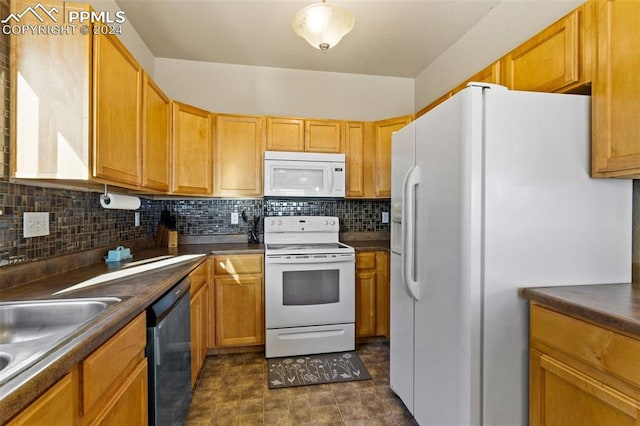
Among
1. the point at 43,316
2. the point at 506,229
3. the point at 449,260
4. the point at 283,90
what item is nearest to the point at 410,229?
the point at 449,260

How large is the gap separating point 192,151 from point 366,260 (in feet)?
5.90

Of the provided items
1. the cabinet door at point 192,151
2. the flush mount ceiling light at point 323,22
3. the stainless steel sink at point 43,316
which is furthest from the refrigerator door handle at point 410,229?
the cabinet door at point 192,151

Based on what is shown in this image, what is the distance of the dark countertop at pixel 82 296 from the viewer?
599 millimetres

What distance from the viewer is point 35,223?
4.58 feet

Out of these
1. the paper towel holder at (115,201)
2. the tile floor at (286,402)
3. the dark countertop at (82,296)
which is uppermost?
the paper towel holder at (115,201)

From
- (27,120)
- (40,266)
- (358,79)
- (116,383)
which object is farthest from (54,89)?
(358,79)

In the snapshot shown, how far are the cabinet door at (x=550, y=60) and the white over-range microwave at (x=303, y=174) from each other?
1504 millimetres

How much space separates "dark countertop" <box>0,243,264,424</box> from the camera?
599 mm

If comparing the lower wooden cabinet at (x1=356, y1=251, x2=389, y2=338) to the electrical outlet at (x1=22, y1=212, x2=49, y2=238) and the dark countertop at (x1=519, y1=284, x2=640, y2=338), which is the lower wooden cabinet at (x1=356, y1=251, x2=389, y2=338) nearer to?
the dark countertop at (x1=519, y1=284, x2=640, y2=338)

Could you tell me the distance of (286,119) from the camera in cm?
286

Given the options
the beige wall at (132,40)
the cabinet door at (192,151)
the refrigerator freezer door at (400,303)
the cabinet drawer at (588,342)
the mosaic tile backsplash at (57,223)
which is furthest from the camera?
the cabinet door at (192,151)

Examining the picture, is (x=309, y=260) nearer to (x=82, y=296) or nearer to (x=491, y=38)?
(x=82, y=296)

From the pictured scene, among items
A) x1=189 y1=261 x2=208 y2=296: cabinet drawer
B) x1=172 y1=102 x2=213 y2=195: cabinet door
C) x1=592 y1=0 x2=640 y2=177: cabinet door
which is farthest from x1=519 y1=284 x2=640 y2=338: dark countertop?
x1=172 y1=102 x2=213 y2=195: cabinet door

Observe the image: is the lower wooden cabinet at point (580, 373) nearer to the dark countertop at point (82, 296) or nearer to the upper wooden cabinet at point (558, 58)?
the upper wooden cabinet at point (558, 58)
